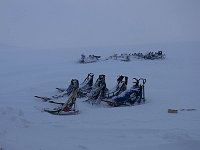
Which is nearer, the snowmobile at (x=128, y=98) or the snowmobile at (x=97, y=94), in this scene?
the snowmobile at (x=128, y=98)

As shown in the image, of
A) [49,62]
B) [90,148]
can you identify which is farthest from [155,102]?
[49,62]

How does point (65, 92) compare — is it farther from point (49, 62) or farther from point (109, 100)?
point (49, 62)

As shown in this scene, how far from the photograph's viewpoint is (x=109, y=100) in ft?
35.2

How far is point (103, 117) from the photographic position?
938 centimetres

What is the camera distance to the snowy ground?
23.7 feet

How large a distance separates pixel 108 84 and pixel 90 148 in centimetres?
740

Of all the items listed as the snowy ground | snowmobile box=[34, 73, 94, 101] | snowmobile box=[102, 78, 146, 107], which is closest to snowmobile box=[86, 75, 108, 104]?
the snowy ground

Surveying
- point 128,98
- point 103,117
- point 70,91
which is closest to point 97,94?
point 128,98

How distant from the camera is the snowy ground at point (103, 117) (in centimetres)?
721

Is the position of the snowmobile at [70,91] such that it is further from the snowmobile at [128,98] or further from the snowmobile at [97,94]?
the snowmobile at [128,98]

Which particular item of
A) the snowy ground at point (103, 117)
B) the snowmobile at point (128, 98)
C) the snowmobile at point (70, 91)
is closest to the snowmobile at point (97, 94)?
the snowy ground at point (103, 117)

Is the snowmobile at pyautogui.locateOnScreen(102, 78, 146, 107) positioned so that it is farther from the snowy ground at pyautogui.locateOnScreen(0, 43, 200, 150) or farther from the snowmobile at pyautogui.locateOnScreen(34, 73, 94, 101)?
the snowmobile at pyautogui.locateOnScreen(34, 73, 94, 101)

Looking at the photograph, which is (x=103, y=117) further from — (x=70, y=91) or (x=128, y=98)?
(x=70, y=91)

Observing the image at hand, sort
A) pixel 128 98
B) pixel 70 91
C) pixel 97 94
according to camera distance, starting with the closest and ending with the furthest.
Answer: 1. pixel 128 98
2. pixel 97 94
3. pixel 70 91
